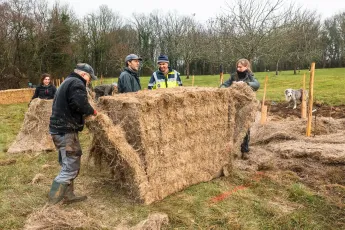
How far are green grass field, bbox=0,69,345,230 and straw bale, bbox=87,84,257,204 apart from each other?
0.25 metres

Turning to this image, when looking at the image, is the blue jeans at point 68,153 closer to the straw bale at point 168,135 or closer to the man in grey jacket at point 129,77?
the straw bale at point 168,135

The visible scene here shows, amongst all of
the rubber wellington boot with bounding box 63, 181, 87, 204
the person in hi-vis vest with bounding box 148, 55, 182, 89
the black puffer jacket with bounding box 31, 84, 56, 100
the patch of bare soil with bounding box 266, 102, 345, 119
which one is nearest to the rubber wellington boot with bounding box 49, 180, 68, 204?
the rubber wellington boot with bounding box 63, 181, 87, 204

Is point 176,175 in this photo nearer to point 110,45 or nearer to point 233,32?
point 233,32

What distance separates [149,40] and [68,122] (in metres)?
48.2

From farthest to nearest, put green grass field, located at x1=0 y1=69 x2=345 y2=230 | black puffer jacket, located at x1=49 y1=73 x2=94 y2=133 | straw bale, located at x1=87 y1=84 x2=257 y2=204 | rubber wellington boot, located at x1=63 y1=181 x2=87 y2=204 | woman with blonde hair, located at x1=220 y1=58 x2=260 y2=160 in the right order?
woman with blonde hair, located at x1=220 y1=58 x2=260 y2=160, rubber wellington boot, located at x1=63 y1=181 x2=87 y2=204, straw bale, located at x1=87 y1=84 x2=257 y2=204, black puffer jacket, located at x1=49 y1=73 x2=94 y2=133, green grass field, located at x1=0 y1=69 x2=345 y2=230

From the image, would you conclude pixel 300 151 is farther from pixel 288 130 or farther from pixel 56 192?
pixel 56 192

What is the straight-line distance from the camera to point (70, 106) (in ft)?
13.9

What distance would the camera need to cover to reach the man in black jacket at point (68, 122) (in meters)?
4.18

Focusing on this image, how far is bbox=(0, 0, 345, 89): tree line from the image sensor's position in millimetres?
18719

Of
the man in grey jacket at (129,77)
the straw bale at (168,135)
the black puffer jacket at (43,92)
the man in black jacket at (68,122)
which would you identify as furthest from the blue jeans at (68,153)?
the black puffer jacket at (43,92)

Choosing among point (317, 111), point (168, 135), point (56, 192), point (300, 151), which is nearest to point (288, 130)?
point (300, 151)

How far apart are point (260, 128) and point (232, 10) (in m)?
11.7

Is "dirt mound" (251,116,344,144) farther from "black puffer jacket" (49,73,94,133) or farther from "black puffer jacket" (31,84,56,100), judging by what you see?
"black puffer jacket" (31,84,56,100)

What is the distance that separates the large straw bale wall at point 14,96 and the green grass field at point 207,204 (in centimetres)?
1552
